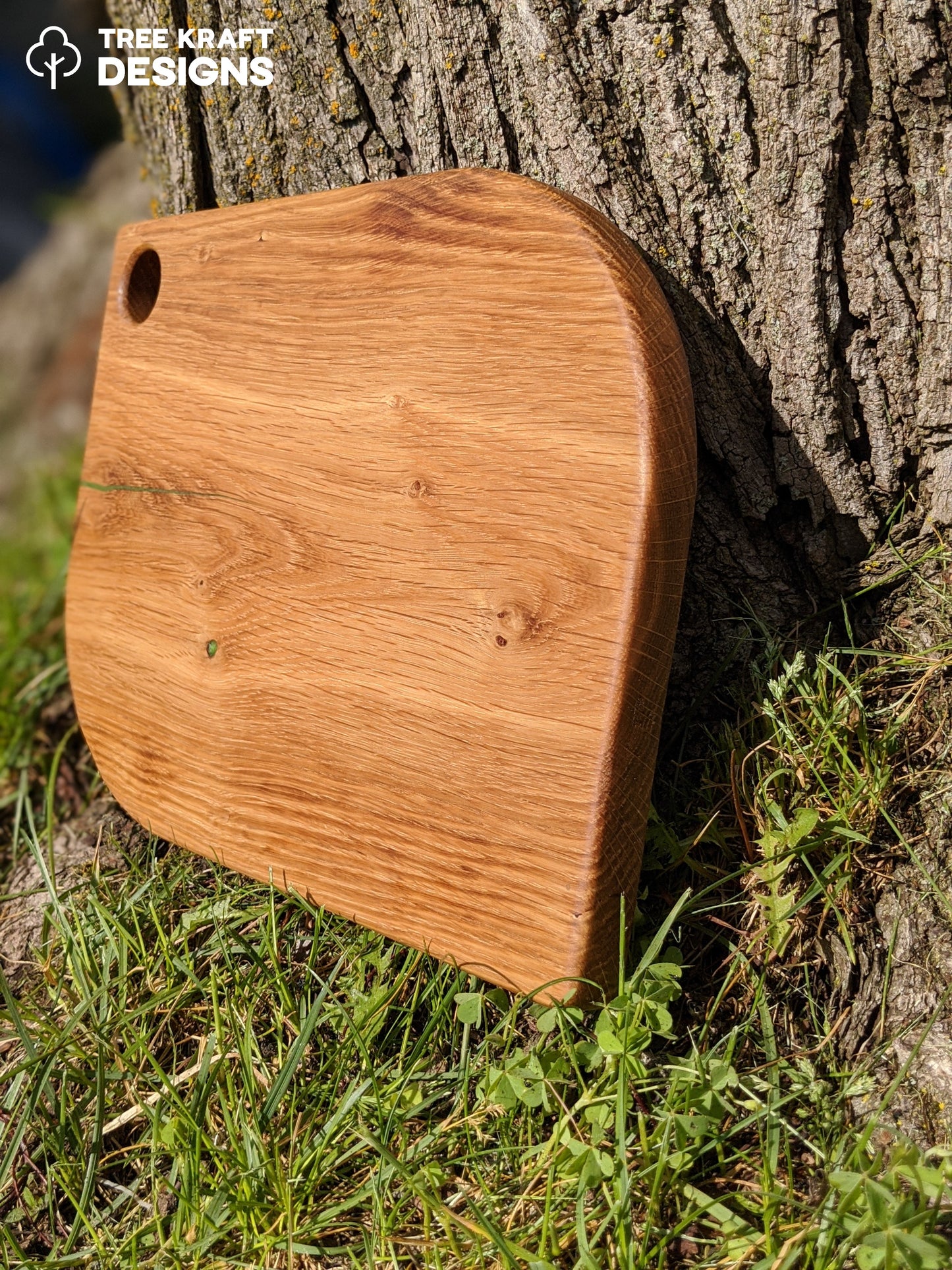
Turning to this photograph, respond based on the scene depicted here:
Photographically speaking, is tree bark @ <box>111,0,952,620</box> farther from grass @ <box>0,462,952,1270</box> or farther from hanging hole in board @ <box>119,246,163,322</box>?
hanging hole in board @ <box>119,246,163,322</box>

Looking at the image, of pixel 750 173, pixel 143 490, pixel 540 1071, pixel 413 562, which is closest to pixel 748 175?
pixel 750 173

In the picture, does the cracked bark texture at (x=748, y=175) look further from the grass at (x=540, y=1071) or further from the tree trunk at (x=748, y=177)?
the grass at (x=540, y=1071)

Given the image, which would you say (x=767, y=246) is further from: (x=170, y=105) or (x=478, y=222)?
(x=170, y=105)

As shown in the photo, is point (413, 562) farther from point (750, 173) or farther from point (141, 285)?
point (141, 285)

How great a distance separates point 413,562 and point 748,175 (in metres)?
0.71

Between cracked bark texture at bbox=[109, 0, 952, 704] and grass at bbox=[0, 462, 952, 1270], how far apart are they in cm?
17

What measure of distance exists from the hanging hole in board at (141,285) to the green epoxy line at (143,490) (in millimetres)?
317

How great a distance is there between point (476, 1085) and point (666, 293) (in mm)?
1158

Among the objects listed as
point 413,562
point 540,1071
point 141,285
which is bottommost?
point 540,1071

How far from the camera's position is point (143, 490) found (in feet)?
5.95

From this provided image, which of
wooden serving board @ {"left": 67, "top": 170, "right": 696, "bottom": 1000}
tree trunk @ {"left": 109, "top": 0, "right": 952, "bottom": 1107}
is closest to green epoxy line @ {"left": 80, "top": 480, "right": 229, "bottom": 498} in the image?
wooden serving board @ {"left": 67, "top": 170, "right": 696, "bottom": 1000}

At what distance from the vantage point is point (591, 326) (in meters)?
1.23

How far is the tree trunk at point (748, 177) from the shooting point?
1357mm

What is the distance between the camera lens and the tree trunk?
136 cm
